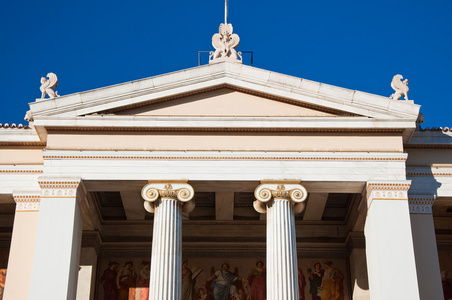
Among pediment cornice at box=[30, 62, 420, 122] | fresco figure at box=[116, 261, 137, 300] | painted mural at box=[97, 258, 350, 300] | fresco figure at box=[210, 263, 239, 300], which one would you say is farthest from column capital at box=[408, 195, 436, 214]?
fresco figure at box=[116, 261, 137, 300]

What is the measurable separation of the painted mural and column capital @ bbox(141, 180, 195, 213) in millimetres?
5566

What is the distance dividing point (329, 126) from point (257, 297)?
751cm

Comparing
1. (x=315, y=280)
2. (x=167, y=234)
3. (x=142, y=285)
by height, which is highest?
(x=167, y=234)

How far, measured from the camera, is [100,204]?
98.6 feet

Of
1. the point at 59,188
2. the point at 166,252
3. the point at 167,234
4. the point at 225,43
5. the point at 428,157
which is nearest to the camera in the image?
the point at 166,252

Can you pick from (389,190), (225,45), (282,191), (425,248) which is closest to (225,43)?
(225,45)

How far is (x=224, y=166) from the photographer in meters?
25.6

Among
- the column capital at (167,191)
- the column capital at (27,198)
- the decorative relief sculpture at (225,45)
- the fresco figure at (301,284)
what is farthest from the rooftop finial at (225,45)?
the fresco figure at (301,284)

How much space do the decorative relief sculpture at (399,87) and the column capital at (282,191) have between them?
4491 millimetres

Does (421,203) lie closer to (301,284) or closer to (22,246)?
(301,284)

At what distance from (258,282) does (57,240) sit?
8651 mm

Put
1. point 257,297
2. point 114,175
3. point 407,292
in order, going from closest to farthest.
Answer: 1. point 407,292
2. point 114,175
3. point 257,297

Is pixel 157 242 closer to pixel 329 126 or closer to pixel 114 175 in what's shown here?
pixel 114 175

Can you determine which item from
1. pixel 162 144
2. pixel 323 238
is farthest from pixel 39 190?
pixel 323 238
